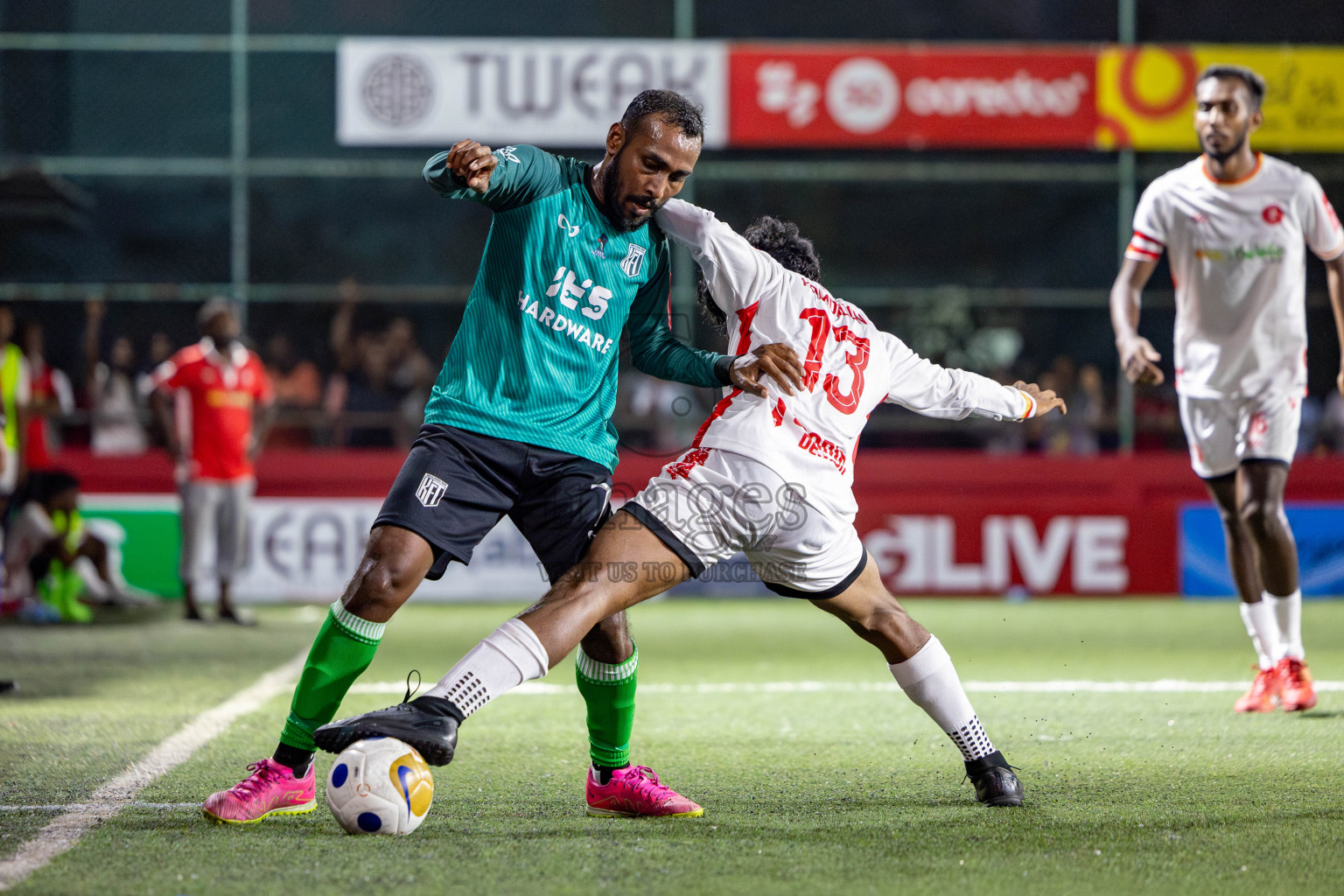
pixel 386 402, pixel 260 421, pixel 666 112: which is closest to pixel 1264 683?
pixel 666 112

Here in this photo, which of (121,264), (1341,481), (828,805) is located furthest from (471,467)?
(121,264)

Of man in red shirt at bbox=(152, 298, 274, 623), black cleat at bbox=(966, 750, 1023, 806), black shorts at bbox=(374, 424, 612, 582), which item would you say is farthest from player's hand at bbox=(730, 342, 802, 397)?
man in red shirt at bbox=(152, 298, 274, 623)

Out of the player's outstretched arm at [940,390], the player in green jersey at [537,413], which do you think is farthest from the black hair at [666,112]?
the player's outstretched arm at [940,390]

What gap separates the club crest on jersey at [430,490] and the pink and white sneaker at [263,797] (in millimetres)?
834

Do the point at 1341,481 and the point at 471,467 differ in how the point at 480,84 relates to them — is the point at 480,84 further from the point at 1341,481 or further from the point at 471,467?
the point at 471,467


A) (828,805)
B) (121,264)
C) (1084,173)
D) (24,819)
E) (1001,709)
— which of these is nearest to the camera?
(24,819)

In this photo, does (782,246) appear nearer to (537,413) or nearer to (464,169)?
(537,413)

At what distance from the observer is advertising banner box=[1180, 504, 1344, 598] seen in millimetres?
11062

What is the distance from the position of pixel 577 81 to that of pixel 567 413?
10.1m

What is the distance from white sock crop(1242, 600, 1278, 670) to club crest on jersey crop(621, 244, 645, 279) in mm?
3269

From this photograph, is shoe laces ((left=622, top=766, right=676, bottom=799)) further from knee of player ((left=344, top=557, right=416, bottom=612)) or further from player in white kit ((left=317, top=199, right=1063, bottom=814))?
knee of player ((left=344, top=557, right=416, bottom=612))

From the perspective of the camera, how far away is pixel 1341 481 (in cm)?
1122

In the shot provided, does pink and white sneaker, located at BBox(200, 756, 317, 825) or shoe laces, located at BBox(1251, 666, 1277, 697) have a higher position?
pink and white sneaker, located at BBox(200, 756, 317, 825)

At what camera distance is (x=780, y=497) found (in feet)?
12.5
